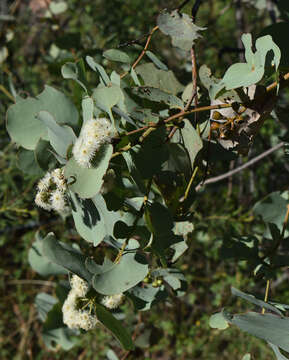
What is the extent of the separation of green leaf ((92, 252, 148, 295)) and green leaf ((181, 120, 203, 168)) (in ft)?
0.72

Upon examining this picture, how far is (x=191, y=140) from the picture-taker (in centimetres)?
77

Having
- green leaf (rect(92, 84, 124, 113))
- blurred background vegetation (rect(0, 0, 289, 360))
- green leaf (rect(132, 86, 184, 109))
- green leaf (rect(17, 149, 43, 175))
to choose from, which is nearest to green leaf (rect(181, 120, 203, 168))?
green leaf (rect(132, 86, 184, 109))

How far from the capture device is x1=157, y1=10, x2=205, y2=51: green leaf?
0.81m

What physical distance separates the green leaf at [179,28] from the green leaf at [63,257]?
0.46 meters

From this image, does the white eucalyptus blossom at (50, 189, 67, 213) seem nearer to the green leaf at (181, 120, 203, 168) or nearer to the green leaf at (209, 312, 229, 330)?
the green leaf at (181, 120, 203, 168)

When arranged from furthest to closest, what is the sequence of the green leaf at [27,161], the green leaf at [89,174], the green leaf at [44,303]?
the green leaf at [44,303] → the green leaf at [27,161] → the green leaf at [89,174]

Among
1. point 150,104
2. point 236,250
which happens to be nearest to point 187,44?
point 150,104

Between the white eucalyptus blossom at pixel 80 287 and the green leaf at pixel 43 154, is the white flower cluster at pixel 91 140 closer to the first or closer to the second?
the green leaf at pixel 43 154

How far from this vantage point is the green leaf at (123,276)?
744 mm

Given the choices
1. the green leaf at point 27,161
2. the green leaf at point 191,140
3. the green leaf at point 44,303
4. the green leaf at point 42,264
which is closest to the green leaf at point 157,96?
the green leaf at point 191,140

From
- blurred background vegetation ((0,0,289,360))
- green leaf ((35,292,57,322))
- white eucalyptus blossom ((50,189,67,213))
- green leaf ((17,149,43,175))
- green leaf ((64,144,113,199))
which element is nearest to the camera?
green leaf ((64,144,113,199))

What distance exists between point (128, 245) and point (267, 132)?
1.63 meters

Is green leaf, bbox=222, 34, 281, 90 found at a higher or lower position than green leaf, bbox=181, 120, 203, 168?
higher

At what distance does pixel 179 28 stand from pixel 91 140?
33cm
